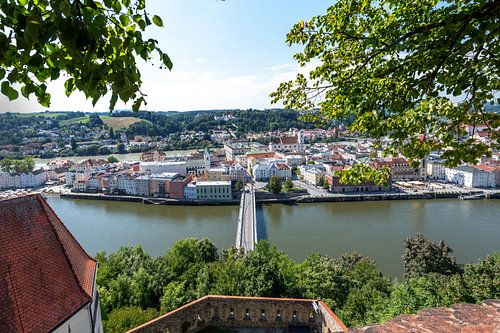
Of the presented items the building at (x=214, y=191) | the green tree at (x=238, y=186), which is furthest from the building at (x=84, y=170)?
the green tree at (x=238, y=186)

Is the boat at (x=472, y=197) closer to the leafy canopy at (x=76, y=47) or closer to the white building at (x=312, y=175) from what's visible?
the white building at (x=312, y=175)

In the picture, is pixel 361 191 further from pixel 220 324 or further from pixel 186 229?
pixel 220 324

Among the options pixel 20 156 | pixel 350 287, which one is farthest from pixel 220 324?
pixel 20 156

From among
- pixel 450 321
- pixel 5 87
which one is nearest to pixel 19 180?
pixel 5 87

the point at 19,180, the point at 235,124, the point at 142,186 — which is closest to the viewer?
the point at 142,186

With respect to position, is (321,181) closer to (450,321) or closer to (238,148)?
(238,148)

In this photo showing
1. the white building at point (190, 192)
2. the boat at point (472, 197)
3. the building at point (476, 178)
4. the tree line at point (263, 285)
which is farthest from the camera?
the building at point (476, 178)
